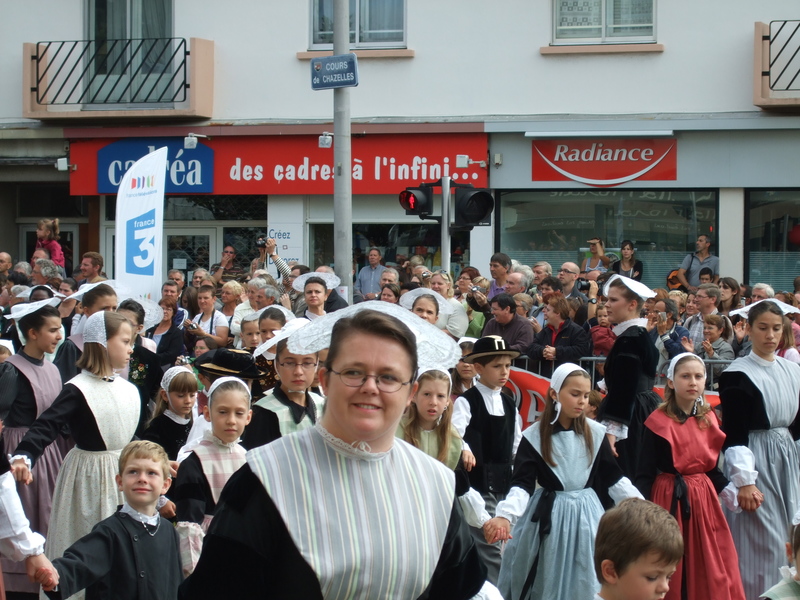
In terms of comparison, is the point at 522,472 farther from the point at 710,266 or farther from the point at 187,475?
the point at 710,266

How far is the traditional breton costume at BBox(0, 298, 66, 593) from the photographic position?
250 inches

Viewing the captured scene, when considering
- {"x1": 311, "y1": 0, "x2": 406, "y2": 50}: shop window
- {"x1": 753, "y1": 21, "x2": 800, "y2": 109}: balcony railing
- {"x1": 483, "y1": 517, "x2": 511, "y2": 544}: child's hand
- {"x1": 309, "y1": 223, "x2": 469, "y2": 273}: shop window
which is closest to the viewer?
{"x1": 483, "y1": 517, "x2": 511, "y2": 544}: child's hand

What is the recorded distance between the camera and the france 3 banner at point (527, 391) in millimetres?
8562

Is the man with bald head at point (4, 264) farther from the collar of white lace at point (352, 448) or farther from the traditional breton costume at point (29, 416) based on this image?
the collar of white lace at point (352, 448)

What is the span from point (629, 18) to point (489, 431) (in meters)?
11.1

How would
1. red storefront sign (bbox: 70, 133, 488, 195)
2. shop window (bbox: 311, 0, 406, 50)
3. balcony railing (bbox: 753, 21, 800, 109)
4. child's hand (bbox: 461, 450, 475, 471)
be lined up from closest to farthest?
1. child's hand (bbox: 461, 450, 475, 471)
2. balcony railing (bbox: 753, 21, 800, 109)
3. red storefront sign (bbox: 70, 133, 488, 195)
4. shop window (bbox: 311, 0, 406, 50)

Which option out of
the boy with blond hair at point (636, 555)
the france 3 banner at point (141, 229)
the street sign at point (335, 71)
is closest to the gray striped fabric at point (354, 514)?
the boy with blond hair at point (636, 555)

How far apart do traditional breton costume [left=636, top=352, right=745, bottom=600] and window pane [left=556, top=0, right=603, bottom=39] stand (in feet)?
34.5

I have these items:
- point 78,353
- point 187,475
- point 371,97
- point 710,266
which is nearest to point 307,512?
point 187,475

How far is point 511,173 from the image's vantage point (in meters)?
15.9

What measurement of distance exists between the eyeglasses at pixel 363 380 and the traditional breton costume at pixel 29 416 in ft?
14.5

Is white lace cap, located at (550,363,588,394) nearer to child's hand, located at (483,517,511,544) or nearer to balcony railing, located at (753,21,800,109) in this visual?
child's hand, located at (483,517,511,544)

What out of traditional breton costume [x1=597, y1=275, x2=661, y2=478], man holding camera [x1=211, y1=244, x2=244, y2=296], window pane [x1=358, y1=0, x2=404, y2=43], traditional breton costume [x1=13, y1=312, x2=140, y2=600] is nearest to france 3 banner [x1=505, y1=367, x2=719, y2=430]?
traditional breton costume [x1=597, y1=275, x2=661, y2=478]

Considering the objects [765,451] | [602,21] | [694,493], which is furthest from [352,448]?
[602,21]
